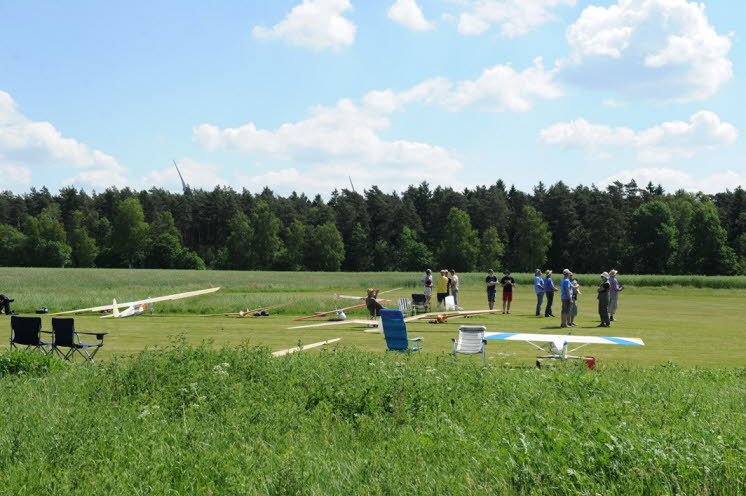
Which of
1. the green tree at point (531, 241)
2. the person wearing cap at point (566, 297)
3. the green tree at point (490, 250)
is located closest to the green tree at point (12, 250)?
the green tree at point (490, 250)

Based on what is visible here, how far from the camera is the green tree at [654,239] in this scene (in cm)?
9725

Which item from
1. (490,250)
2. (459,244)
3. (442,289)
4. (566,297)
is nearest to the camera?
(566,297)

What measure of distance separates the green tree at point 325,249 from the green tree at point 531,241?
2982 centimetres

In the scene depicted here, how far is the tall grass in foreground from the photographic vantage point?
17.5 ft

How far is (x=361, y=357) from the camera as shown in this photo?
35.7 feet

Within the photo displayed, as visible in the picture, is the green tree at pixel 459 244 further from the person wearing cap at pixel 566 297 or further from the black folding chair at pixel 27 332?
the black folding chair at pixel 27 332

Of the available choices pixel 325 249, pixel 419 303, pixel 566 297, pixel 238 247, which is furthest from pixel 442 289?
pixel 238 247

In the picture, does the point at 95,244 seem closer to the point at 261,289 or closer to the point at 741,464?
the point at 261,289

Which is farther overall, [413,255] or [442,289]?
[413,255]

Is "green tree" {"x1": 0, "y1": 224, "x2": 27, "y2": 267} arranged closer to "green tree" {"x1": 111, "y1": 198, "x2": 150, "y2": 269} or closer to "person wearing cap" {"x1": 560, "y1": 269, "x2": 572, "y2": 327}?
"green tree" {"x1": 111, "y1": 198, "x2": 150, "y2": 269}

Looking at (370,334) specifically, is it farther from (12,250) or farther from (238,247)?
(12,250)

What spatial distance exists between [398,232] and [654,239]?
139 ft

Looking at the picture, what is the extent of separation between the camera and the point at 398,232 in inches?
4609

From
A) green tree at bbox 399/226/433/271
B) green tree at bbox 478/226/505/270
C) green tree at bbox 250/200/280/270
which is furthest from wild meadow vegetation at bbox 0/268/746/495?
green tree at bbox 250/200/280/270
